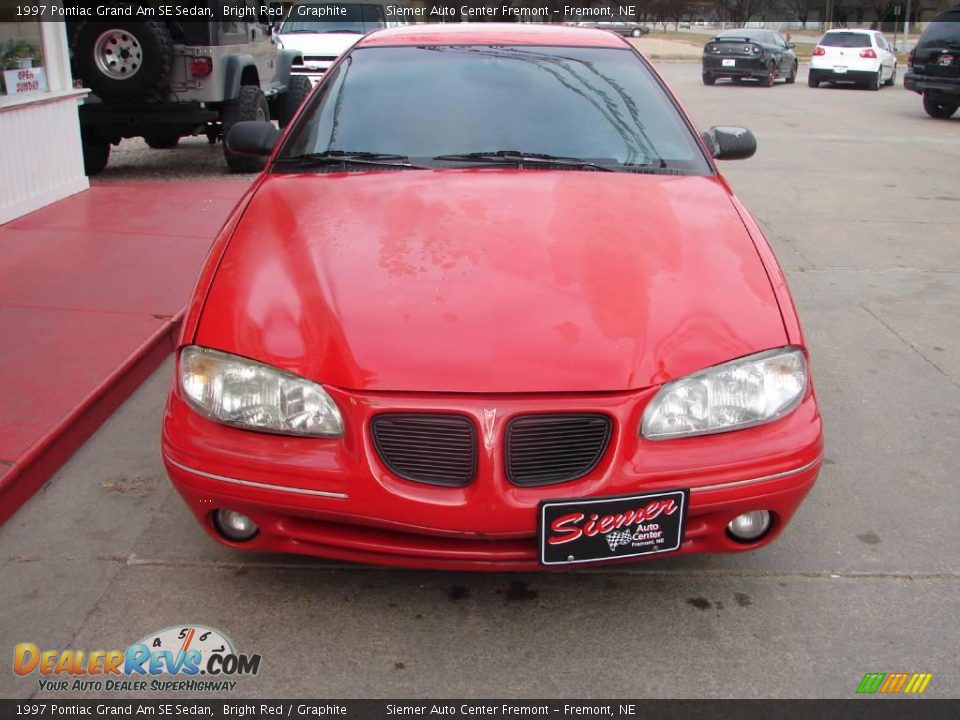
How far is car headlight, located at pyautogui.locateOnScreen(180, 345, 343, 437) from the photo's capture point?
8.25 ft

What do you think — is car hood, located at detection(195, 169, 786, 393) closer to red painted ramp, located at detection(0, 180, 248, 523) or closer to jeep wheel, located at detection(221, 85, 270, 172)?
red painted ramp, located at detection(0, 180, 248, 523)

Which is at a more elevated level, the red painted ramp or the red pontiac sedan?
the red pontiac sedan

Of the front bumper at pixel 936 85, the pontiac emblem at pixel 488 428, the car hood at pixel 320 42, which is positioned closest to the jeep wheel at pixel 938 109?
the front bumper at pixel 936 85

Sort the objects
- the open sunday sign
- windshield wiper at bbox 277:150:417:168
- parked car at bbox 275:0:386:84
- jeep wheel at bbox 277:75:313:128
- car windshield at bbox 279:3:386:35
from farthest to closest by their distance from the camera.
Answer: car windshield at bbox 279:3:386:35 < parked car at bbox 275:0:386:84 < jeep wheel at bbox 277:75:313:128 < the open sunday sign < windshield wiper at bbox 277:150:417:168

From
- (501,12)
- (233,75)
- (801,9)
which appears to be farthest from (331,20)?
(801,9)

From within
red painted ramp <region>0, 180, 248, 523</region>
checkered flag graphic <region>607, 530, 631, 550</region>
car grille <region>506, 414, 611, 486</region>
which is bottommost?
red painted ramp <region>0, 180, 248, 523</region>

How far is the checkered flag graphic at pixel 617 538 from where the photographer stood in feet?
8.04

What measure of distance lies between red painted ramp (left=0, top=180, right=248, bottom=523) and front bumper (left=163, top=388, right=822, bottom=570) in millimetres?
1219

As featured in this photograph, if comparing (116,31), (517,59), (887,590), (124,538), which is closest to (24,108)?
(116,31)

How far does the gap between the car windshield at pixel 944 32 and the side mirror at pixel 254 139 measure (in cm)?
1485

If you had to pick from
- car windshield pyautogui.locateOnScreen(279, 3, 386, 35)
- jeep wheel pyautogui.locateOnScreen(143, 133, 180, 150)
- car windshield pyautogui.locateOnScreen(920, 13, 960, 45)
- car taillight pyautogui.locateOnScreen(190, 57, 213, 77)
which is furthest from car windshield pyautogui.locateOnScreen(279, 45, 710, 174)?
car windshield pyautogui.locateOnScreen(920, 13, 960, 45)

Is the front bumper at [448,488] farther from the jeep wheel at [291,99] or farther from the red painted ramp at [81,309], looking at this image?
the jeep wheel at [291,99]

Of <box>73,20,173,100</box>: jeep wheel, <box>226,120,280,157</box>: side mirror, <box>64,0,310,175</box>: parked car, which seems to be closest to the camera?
<box>226,120,280,157</box>: side mirror

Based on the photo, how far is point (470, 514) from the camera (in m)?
2.42
